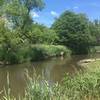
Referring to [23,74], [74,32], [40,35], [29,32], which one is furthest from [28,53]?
[74,32]

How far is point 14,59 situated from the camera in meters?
44.8

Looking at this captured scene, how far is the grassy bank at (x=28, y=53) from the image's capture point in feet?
145

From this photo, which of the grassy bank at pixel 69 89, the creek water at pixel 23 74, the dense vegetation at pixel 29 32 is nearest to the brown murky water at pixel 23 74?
the creek water at pixel 23 74

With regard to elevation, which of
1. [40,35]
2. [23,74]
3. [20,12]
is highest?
[20,12]

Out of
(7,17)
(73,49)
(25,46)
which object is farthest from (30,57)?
(73,49)

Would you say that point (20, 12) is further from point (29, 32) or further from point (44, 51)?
point (44, 51)

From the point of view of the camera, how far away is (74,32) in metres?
72.1

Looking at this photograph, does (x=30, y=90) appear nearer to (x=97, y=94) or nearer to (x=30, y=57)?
(x=97, y=94)

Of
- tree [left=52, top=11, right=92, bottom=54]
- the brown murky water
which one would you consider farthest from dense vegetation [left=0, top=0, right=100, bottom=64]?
the brown murky water

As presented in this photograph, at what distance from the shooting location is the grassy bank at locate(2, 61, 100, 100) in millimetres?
8797

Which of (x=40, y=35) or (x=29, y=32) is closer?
(x=29, y=32)

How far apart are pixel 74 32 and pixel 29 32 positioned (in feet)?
66.8

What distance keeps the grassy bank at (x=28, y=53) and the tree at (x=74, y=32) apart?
654 centimetres

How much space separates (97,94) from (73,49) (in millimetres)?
60717
